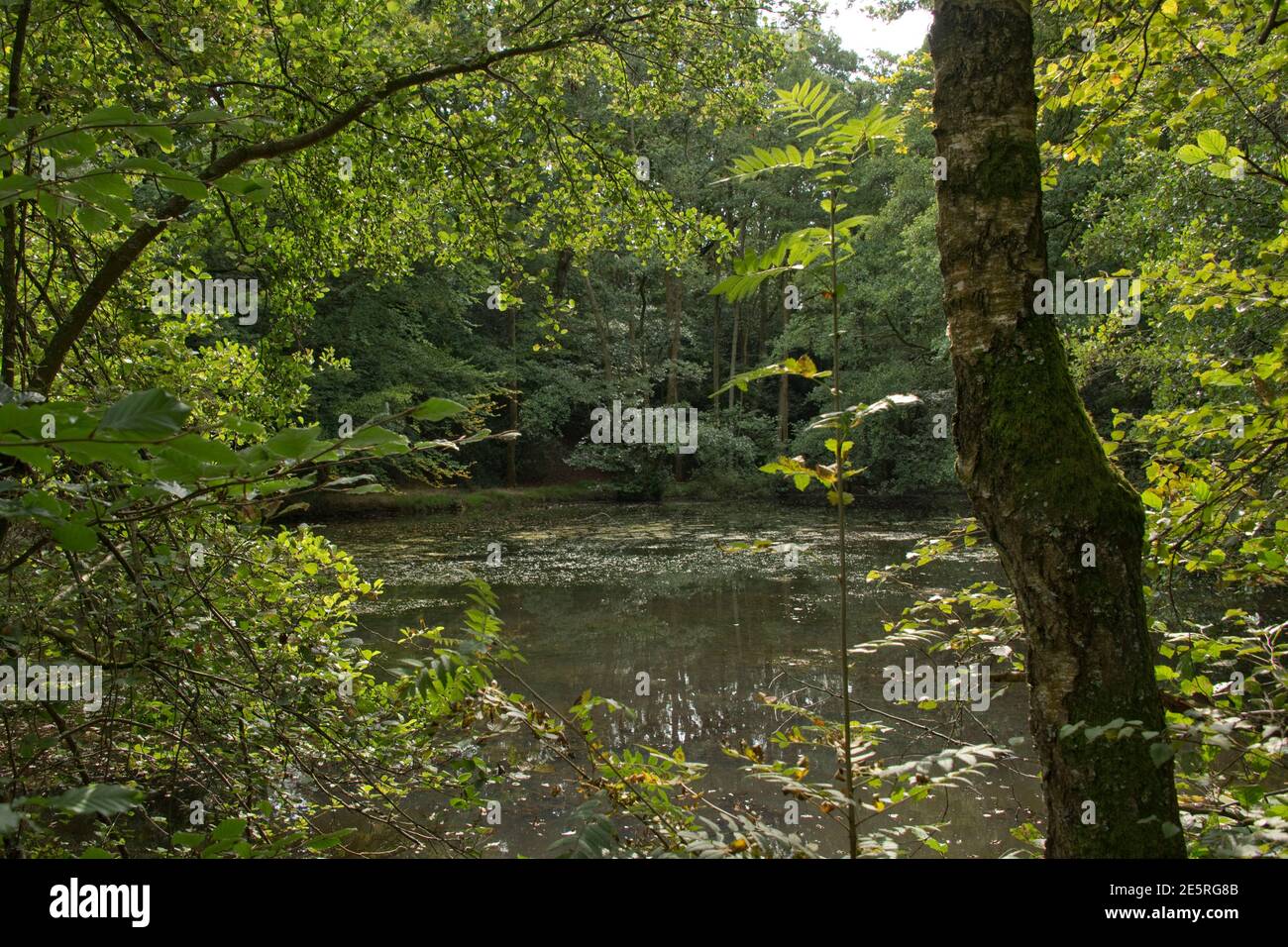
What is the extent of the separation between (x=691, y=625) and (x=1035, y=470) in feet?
28.4

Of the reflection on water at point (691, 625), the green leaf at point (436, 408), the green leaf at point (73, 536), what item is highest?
the green leaf at point (436, 408)

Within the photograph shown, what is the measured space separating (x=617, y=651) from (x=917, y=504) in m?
15.4

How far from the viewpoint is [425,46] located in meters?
4.33

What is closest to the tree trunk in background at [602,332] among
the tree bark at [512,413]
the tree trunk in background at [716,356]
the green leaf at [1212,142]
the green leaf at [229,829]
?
the tree bark at [512,413]

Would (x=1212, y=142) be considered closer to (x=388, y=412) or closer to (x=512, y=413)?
(x=388, y=412)

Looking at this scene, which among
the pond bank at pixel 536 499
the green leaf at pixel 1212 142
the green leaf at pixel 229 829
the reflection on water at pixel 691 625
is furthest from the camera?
the pond bank at pixel 536 499

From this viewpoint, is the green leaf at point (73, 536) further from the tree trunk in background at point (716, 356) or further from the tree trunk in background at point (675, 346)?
the tree trunk in background at point (675, 346)

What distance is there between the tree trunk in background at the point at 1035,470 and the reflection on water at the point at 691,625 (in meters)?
0.55

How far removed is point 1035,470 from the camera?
5.83 ft

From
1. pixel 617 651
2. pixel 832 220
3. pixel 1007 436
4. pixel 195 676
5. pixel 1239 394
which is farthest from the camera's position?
pixel 617 651

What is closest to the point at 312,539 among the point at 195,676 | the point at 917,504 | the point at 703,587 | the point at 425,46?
the point at 195,676

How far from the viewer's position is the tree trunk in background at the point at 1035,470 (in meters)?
1.65

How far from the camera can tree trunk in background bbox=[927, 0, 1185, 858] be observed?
1653mm
